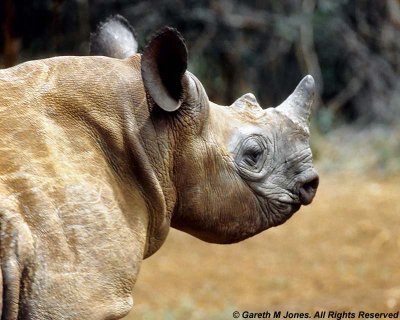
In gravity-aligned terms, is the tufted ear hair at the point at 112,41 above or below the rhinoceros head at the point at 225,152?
above

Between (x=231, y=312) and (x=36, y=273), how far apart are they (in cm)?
421

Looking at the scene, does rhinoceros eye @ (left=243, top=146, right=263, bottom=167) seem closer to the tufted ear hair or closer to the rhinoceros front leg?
the tufted ear hair

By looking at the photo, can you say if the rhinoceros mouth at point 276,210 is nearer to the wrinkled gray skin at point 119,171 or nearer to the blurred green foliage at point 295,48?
the wrinkled gray skin at point 119,171

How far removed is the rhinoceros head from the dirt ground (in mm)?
3266

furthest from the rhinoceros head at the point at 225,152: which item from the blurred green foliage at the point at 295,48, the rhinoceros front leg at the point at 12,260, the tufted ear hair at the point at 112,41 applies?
the blurred green foliage at the point at 295,48

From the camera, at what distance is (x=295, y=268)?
318 inches

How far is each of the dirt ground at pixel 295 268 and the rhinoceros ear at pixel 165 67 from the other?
3710mm

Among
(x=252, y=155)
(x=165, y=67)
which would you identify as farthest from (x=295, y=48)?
(x=165, y=67)

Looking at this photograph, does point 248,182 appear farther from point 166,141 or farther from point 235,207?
point 166,141

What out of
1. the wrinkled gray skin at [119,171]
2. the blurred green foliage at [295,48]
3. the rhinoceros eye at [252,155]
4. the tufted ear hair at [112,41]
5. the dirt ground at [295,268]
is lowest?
the wrinkled gray skin at [119,171]

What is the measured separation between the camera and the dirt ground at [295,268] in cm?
698

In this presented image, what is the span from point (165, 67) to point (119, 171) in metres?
0.37

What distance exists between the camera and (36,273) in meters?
2.48

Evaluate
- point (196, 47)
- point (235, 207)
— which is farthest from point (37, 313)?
point (196, 47)
